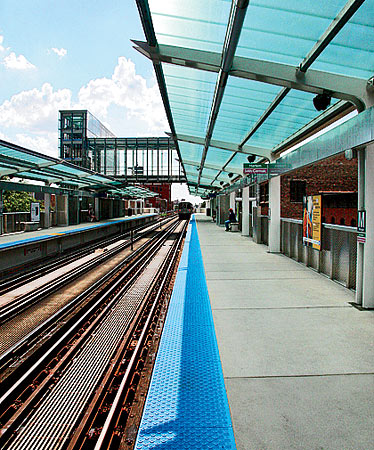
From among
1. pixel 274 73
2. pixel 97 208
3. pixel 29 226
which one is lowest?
pixel 29 226

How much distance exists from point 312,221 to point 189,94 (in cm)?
464

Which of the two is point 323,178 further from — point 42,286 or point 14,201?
point 14,201

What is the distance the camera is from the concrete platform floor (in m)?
2.44

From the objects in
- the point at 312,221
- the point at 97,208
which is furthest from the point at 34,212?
the point at 312,221

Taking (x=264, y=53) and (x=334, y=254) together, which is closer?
(x=264, y=53)

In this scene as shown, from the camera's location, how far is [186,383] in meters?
2.73

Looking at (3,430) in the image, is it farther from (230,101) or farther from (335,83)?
(230,101)

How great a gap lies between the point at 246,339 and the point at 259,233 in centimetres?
1122

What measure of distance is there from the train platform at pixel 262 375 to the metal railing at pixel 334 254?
856 mm

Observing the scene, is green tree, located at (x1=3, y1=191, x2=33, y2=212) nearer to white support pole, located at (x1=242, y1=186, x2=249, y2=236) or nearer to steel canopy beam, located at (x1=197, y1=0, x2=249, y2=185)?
white support pole, located at (x1=242, y1=186, x2=249, y2=236)

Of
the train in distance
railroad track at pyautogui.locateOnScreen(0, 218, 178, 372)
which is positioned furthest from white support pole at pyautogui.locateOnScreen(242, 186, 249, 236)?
the train in distance

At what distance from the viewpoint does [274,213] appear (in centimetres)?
1178

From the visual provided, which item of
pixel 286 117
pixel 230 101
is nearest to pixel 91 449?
pixel 230 101

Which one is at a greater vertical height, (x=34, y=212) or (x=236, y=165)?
(x=236, y=165)
